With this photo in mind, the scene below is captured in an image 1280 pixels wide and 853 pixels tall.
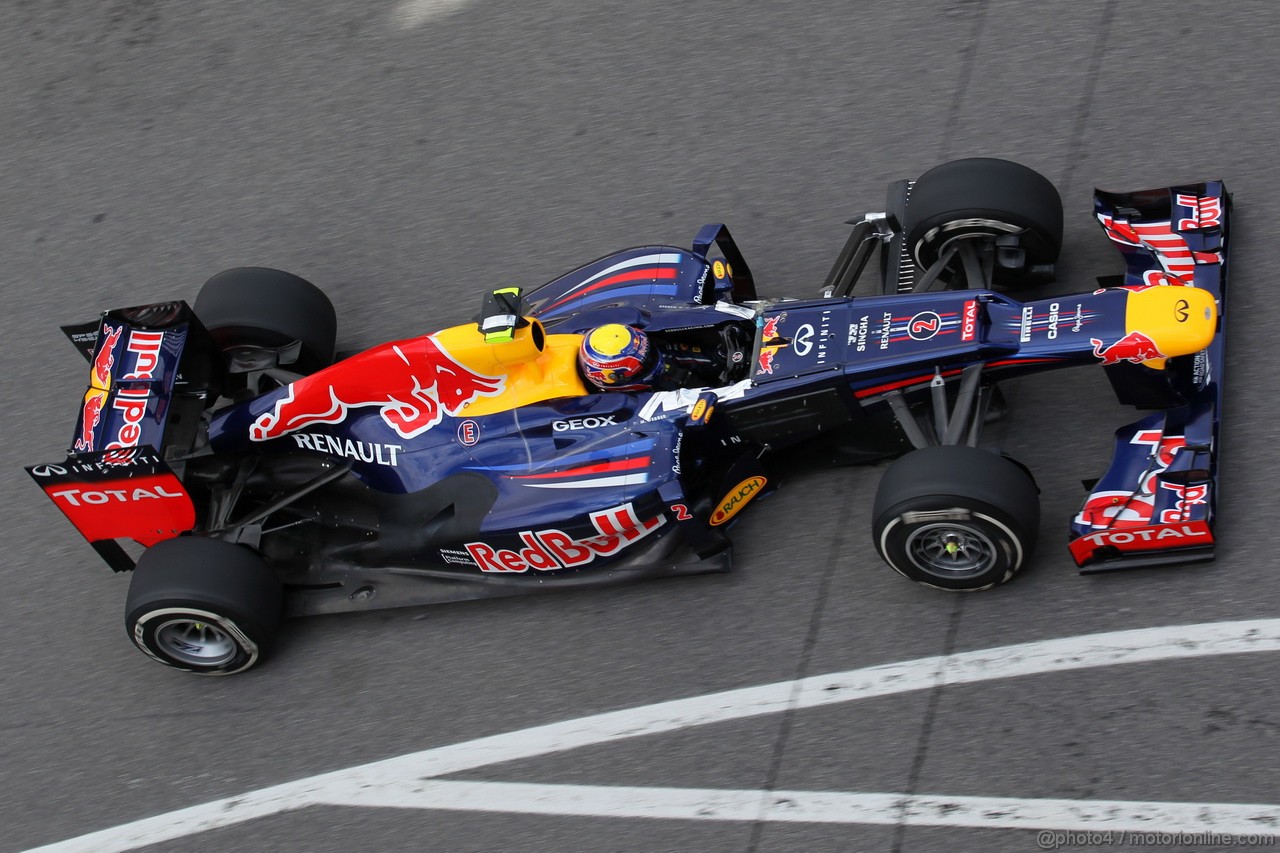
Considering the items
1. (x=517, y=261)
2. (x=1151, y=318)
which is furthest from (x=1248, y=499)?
(x=517, y=261)

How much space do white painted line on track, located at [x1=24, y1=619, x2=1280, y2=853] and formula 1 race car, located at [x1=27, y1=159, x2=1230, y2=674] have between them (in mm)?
352

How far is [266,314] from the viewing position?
23.4 feet

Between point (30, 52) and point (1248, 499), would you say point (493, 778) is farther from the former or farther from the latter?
point (30, 52)

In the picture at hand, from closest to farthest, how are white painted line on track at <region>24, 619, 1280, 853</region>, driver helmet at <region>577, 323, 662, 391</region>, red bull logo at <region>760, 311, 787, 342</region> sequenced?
1. white painted line on track at <region>24, 619, 1280, 853</region>
2. driver helmet at <region>577, 323, 662, 391</region>
3. red bull logo at <region>760, 311, 787, 342</region>

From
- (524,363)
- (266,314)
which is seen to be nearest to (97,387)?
(266,314)

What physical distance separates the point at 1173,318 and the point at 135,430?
448 centimetres

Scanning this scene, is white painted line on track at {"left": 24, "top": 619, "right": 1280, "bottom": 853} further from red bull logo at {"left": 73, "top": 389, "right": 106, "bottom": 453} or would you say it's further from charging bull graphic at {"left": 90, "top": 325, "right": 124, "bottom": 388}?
charging bull graphic at {"left": 90, "top": 325, "right": 124, "bottom": 388}

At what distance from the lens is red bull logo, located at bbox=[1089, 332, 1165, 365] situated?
225 inches

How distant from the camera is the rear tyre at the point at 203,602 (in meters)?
6.16

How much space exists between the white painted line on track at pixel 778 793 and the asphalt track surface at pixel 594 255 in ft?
0.15

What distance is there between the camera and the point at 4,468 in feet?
25.9

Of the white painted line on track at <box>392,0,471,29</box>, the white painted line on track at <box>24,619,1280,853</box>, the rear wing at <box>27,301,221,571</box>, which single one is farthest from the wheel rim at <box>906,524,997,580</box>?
the white painted line on track at <box>392,0,471,29</box>

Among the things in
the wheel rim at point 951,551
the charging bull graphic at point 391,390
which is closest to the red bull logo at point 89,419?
the charging bull graphic at point 391,390

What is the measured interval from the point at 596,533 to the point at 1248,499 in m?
2.76
